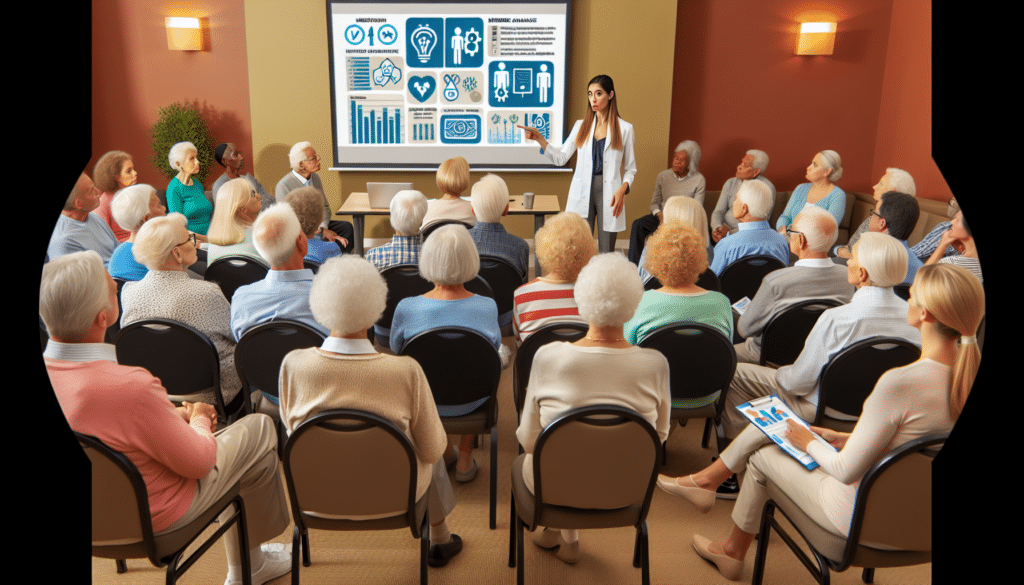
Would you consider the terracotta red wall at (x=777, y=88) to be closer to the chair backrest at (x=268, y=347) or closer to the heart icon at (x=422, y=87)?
the heart icon at (x=422, y=87)

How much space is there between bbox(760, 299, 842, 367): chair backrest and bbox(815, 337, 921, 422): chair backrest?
0.39m

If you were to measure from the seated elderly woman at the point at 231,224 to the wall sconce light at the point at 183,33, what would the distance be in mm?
3658

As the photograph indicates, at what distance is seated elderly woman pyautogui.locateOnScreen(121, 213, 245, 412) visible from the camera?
2.49 m

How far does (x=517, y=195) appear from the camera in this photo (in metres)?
6.71

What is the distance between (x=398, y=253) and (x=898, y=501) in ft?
8.16

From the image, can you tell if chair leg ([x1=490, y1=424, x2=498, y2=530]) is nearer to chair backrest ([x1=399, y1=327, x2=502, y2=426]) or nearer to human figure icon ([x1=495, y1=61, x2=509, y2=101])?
chair backrest ([x1=399, y1=327, x2=502, y2=426])

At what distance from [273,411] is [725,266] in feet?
8.30

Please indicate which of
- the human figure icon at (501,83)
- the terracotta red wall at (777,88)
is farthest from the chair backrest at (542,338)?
the terracotta red wall at (777,88)

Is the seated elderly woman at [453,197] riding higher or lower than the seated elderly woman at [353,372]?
higher

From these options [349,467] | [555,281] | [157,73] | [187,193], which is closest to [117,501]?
[349,467]

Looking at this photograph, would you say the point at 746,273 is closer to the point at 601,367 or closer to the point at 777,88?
the point at 601,367

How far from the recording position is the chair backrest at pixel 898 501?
61.0 inches

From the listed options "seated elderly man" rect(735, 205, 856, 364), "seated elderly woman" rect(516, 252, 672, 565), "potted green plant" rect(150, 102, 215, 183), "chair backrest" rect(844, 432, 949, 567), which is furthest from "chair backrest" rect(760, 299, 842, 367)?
"potted green plant" rect(150, 102, 215, 183)

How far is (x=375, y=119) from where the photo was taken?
6516mm
